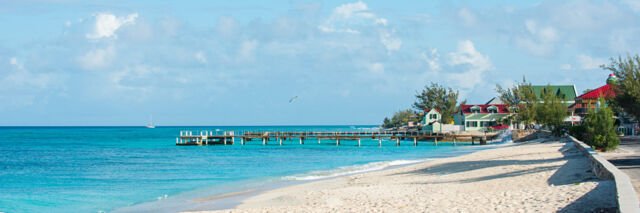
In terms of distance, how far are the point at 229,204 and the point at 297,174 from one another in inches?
536

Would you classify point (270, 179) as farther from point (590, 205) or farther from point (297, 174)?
point (590, 205)

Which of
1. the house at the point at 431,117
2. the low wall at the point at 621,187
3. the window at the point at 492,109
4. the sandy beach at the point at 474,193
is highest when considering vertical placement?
the window at the point at 492,109

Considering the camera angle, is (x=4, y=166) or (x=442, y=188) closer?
(x=442, y=188)

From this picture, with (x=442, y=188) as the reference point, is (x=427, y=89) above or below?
above

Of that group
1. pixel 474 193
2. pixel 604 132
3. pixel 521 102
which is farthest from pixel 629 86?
pixel 521 102

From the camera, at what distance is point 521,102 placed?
251 ft

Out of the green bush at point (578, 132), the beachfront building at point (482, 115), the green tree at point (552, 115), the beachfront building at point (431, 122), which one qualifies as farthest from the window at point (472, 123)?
the green bush at point (578, 132)

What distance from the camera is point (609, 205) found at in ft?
35.3

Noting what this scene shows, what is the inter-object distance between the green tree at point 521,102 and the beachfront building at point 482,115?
2.62m

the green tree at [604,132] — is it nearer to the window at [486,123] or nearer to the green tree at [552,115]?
the green tree at [552,115]

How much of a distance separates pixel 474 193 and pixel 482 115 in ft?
234

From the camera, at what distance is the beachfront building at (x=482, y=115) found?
8275 centimetres

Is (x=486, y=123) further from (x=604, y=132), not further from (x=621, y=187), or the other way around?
(x=621, y=187)

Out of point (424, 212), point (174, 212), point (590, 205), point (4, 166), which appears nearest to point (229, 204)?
point (174, 212)
